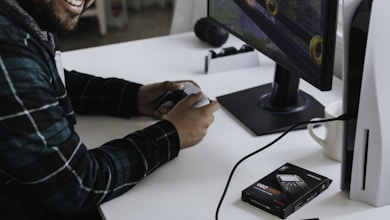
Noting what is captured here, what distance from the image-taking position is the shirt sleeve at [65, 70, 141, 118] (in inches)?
52.8

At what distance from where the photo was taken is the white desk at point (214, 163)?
3.25 ft

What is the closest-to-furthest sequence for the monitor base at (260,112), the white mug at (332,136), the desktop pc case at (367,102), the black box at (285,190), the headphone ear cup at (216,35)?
the desktop pc case at (367,102) < the black box at (285,190) < the white mug at (332,136) < the monitor base at (260,112) < the headphone ear cup at (216,35)

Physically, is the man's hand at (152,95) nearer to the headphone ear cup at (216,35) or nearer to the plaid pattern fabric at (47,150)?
the plaid pattern fabric at (47,150)

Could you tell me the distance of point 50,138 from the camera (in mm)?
920

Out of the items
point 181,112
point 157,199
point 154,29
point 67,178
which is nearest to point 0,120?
point 67,178

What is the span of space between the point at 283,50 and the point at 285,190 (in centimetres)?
33

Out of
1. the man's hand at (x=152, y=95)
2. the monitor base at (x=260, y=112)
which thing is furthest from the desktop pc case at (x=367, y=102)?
the man's hand at (x=152, y=95)

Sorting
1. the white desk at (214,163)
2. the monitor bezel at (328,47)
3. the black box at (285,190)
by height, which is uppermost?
the monitor bezel at (328,47)

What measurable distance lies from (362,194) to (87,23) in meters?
3.21

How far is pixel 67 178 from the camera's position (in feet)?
3.12

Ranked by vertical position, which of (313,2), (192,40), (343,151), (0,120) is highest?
(313,2)

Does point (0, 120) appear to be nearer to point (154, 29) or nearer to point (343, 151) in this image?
point (343, 151)

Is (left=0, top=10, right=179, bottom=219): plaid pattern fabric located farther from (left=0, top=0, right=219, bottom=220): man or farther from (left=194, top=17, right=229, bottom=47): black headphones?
(left=194, top=17, right=229, bottom=47): black headphones

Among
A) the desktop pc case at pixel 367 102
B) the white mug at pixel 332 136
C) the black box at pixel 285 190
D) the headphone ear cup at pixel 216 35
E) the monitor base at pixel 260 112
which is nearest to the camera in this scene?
the desktop pc case at pixel 367 102
